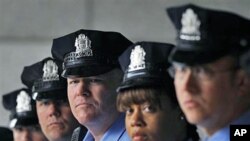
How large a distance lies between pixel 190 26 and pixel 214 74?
0.13 m

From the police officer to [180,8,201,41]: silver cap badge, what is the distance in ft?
3.91

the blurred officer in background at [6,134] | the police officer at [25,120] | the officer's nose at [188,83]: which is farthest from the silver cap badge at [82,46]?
the blurred officer in background at [6,134]

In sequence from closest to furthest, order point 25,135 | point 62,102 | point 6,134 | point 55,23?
point 62,102
point 25,135
point 6,134
point 55,23

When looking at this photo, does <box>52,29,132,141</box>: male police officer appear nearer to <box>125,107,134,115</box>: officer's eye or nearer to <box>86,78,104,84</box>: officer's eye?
<box>86,78,104,84</box>: officer's eye

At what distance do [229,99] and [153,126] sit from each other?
36cm

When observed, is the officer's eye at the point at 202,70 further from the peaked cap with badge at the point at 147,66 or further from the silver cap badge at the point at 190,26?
the peaked cap with badge at the point at 147,66

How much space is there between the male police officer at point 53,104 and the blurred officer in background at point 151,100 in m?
0.59

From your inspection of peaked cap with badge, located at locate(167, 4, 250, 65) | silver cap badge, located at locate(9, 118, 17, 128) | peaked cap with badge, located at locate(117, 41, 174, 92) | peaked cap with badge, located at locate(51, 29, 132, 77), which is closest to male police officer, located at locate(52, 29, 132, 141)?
peaked cap with badge, located at locate(51, 29, 132, 77)

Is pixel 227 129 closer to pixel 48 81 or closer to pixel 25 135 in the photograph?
pixel 48 81

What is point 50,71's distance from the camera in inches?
121

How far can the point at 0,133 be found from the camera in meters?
3.56

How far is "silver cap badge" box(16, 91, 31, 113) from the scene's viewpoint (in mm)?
3305

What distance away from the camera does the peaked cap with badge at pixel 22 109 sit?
328 cm

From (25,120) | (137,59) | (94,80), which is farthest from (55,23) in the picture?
(137,59)
